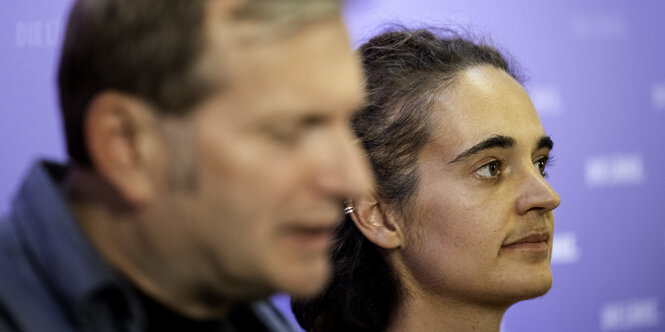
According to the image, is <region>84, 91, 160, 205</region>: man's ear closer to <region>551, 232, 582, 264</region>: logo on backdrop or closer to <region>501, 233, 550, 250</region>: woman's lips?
<region>501, 233, 550, 250</region>: woman's lips

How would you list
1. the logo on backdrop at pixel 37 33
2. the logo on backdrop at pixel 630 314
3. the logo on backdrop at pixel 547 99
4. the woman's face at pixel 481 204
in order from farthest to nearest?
the logo on backdrop at pixel 630 314 → the logo on backdrop at pixel 547 99 → the logo on backdrop at pixel 37 33 → the woman's face at pixel 481 204

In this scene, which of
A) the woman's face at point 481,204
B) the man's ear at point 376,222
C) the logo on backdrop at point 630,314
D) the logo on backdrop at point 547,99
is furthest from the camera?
the logo on backdrop at point 630,314

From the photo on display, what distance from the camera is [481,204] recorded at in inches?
53.4

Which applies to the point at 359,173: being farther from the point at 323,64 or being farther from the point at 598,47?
the point at 598,47

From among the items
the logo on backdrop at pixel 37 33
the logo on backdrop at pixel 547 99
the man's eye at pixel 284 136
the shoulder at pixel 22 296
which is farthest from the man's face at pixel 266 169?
the logo on backdrop at pixel 547 99

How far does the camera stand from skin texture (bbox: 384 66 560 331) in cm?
134

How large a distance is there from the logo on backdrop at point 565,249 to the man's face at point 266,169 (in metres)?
2.05

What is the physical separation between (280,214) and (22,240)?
0.85 feet

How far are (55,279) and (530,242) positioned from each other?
3.07 ft

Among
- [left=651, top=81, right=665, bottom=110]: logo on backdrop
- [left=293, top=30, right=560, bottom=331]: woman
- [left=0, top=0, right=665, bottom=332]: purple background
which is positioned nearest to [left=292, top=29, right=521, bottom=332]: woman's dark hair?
[left=293, top=30, right=560, bottom=331]: woman

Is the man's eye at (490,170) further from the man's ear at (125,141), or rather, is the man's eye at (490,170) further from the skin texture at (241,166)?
the man's ear at (125,141)

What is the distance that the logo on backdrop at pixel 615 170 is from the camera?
104 inches

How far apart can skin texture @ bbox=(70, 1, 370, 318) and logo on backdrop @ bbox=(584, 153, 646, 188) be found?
84.4 inches

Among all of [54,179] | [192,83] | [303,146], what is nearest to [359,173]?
[303,146]
